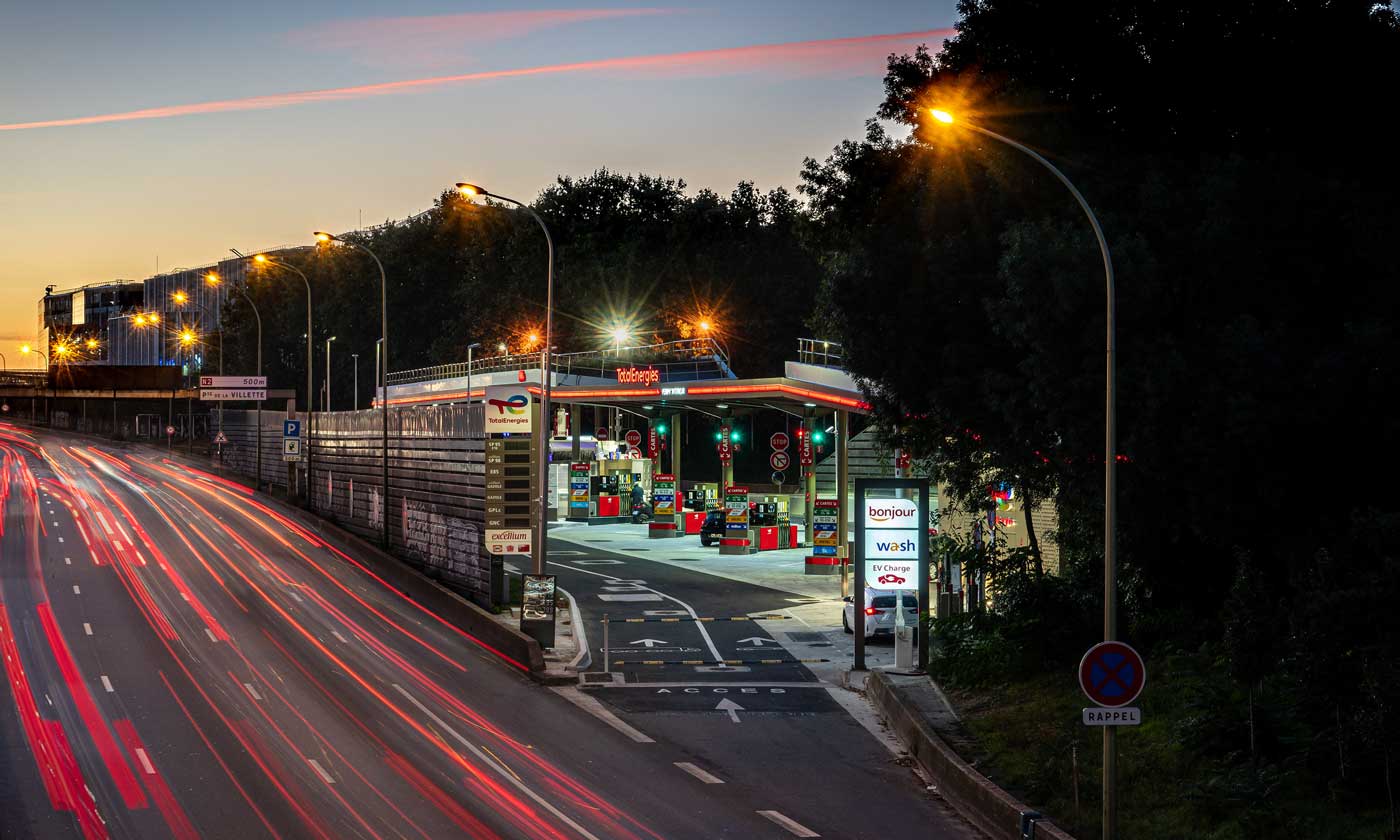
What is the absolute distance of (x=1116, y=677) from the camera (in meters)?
14.1

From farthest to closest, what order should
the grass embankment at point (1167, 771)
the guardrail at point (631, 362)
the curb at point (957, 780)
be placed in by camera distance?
the guardrail at point (631, 362)
the curb at point (957, 780)
the grass embankment at point (1167, 771)

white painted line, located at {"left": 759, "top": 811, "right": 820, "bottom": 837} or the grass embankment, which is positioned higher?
the grass embankment

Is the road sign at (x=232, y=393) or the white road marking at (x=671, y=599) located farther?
the road sign at (x=232, y=393)

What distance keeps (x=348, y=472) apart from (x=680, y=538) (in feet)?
56.7

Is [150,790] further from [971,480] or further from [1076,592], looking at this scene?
[971,480]

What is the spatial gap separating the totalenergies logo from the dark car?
26.9 m

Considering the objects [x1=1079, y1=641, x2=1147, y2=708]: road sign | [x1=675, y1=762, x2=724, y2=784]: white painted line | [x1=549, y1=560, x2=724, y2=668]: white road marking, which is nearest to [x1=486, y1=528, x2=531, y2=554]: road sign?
[x1=549, y1=560, x2=724, y2=668]: white road marking

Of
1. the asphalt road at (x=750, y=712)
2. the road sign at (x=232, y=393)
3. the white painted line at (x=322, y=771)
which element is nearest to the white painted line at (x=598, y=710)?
the asphalt road at (x=750, y=712)

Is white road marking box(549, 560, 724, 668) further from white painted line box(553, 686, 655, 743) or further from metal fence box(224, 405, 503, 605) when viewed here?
metal fence box(224, 405, 503, 605)

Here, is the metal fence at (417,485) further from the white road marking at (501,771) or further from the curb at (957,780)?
the curb at (957,780)

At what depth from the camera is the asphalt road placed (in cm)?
1775

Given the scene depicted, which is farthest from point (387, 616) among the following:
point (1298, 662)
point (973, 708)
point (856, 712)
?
point (1298, 662)

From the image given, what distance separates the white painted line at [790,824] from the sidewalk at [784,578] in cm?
1070

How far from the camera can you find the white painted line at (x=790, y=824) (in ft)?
53.1
